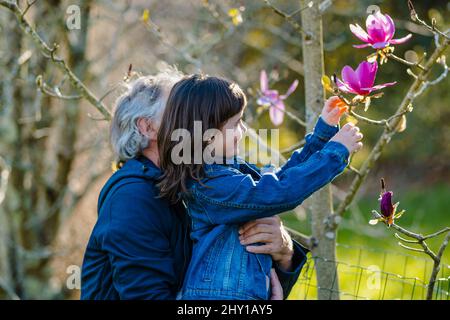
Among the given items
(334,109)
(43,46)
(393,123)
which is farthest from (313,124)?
(43,46)

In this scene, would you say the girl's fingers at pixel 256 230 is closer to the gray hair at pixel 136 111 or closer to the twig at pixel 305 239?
the gray hair at pixel 136 111

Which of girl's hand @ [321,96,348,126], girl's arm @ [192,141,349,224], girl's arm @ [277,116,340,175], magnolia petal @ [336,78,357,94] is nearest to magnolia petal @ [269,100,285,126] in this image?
girl's arm @ [277,116,340,175]

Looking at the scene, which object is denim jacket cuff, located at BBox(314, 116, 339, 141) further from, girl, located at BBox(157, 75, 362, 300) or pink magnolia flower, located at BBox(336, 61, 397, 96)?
pink magnolia flower, located at BBox(336, 61, 397, 96)

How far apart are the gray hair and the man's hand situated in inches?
19.0

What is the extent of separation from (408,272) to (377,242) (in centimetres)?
139

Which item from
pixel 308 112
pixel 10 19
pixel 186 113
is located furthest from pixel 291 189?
pixel 10 19

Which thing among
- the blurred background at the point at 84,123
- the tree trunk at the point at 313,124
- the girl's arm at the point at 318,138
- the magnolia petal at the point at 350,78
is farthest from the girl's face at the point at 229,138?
the blurred background at the point at 84,123

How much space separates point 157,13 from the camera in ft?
17.1

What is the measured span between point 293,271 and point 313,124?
66 centimetres

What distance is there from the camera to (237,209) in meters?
2.00

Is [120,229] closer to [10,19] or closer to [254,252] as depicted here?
[254,252]

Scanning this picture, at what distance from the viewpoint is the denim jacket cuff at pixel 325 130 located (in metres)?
2.11

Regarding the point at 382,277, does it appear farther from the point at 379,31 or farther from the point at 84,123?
the point at 84,123

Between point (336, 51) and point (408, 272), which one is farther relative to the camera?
point (336, 51)
